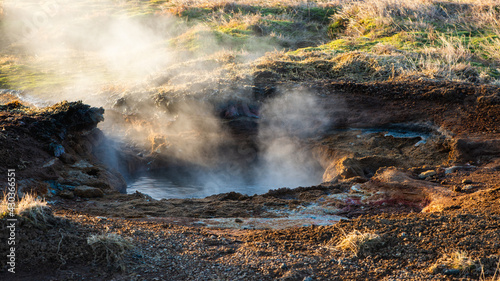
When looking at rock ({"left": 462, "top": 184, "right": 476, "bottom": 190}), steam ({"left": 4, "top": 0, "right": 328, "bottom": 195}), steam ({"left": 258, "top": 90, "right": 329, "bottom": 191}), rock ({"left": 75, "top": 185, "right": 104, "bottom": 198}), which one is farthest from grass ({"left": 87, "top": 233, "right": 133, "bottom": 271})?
steam ({"left": 258, "top": 90, "right": 329, "bottom": 191})

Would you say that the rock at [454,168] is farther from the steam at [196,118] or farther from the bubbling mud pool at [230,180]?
the steam at [196,118]

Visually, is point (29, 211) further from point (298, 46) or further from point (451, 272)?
point (298, 46)

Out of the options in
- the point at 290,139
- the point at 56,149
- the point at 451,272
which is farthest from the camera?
the point at 290,139

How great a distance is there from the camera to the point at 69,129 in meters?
7.87

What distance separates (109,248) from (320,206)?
9.66ft

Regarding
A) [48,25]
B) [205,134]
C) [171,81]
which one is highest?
[48,25]

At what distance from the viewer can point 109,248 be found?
12.1 ft

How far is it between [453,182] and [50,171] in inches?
232

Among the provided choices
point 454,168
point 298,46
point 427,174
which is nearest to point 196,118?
point 427,174

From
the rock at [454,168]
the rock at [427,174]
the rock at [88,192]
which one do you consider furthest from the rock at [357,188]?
the rock at [88,192]

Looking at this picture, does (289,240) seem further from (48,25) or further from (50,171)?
(48,25)

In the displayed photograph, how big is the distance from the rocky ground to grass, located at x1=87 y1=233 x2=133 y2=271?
1 cm

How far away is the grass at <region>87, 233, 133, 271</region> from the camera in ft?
11.8

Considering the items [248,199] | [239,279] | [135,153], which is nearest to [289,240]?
[239,279]
